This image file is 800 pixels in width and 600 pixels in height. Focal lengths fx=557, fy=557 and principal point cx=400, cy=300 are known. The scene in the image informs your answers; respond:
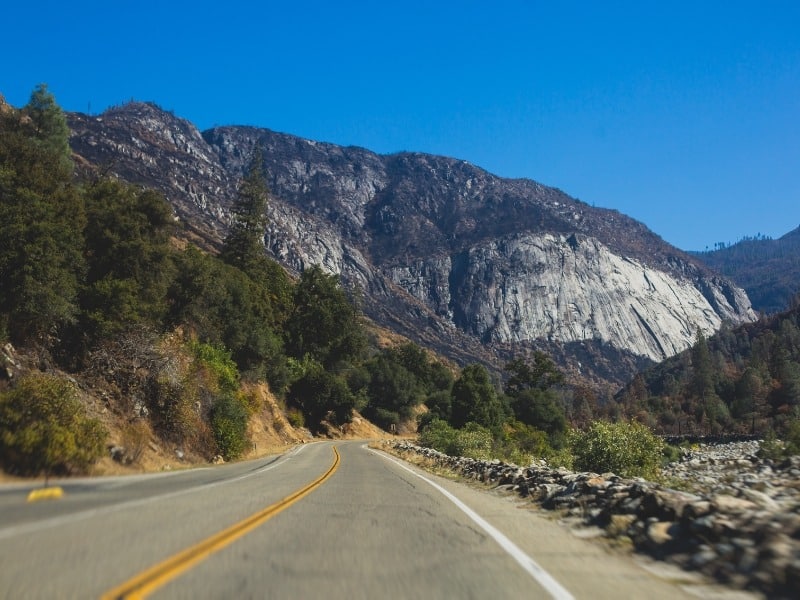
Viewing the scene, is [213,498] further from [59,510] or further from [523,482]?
[523,482]

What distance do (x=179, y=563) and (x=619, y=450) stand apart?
19035 mm

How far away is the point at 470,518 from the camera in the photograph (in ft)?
30.2

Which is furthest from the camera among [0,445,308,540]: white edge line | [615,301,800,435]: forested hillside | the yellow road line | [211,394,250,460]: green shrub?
[615,301,800,435]: forested hillside

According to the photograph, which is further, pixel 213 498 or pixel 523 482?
pixel 523 482

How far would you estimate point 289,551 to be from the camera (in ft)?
19.4

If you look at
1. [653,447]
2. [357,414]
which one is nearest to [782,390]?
[357,414]

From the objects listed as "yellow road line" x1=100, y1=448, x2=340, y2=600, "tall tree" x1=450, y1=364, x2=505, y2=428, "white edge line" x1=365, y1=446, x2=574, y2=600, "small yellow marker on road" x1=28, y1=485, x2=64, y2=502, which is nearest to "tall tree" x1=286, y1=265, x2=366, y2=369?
"tall tree" x1=450, y1=364, x2=505, y2=428

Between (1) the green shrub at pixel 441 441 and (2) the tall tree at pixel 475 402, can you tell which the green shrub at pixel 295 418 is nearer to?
(1) the green shrub at pixel 441 441

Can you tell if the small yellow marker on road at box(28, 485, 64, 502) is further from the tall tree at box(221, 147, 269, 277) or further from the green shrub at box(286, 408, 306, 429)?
the tall tree at box(221, 147, 269, 277)

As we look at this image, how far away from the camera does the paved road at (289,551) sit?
4.53 m

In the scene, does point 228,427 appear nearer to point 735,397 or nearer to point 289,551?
point 289,551

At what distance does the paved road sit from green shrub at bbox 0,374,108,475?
257 centimetres

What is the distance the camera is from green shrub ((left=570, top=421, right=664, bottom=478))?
2041 centimetres

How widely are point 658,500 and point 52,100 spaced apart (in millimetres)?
74689
